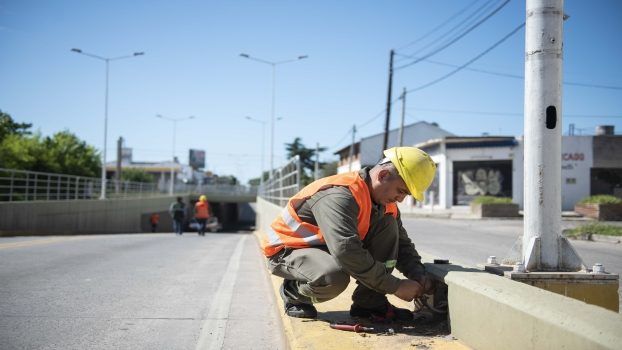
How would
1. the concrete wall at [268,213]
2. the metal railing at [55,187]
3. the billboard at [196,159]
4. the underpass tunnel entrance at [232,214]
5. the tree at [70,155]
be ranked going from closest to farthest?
1. the concrete wall at [268,213]
2. the metal railing at [55,187]
3. the tree at [70,155]
4. the underpass tunnel entrance at [232,214]
5. the billboard at [196,159]

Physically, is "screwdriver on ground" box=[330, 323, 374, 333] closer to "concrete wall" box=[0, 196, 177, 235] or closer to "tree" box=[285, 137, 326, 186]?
"concrete wall" box=[0, 196, 177, 235]

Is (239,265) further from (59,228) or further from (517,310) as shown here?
(59,228)

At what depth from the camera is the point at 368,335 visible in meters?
3.16

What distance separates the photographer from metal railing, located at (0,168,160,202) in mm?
17737

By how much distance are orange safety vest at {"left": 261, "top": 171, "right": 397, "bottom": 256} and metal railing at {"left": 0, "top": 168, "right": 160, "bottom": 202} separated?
13.4 metres

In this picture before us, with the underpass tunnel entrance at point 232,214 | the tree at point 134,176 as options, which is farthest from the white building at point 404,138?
the tree at point 134,176

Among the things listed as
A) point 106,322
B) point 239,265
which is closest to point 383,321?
point 106,322

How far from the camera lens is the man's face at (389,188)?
330cm

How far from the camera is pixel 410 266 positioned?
3.61m

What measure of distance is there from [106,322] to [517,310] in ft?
10.3

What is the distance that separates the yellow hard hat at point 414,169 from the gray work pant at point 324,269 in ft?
1.41

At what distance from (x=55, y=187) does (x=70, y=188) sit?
5.58 ft

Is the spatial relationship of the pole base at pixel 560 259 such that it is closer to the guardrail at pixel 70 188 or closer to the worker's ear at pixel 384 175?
the worker's ear at pixel 384 175

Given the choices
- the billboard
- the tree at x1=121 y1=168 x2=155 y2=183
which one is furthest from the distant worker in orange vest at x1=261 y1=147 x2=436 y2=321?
the billboard
